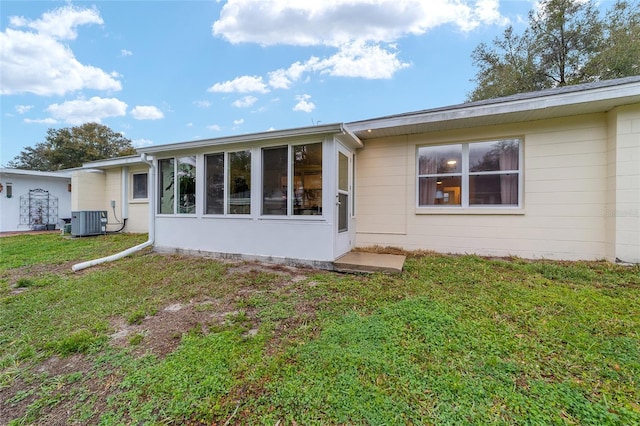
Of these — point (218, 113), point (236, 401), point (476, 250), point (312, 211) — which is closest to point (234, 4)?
point (218, 113)

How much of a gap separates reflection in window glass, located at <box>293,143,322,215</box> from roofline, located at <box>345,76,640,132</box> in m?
1.22

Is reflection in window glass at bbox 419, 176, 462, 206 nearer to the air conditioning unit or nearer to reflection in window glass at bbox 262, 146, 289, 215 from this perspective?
reflection in window glass at bbox 262, 146, 289, 215

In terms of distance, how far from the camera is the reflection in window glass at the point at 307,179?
14.6 feet

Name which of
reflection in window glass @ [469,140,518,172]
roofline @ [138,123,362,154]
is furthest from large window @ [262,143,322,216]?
reflection in window glass @ [469,140,518,172]

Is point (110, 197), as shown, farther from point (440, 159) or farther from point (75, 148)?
point (75, 148)

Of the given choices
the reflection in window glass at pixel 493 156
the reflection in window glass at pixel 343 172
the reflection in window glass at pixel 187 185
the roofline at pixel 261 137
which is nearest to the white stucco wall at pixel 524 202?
the reflection in window glass at pixel 493 156

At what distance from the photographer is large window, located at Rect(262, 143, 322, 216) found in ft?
14.7

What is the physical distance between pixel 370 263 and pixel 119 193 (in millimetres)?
10192

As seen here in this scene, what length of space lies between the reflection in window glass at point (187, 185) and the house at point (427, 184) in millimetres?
29

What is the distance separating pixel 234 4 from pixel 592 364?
10840 millimetres

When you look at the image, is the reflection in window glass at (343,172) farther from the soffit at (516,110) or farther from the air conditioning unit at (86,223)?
the air conditioning unit at (86,223)

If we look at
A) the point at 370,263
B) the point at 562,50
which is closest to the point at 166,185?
the point at 370,263

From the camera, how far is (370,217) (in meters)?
5.66

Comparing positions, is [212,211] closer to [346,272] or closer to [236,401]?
[346,272]
